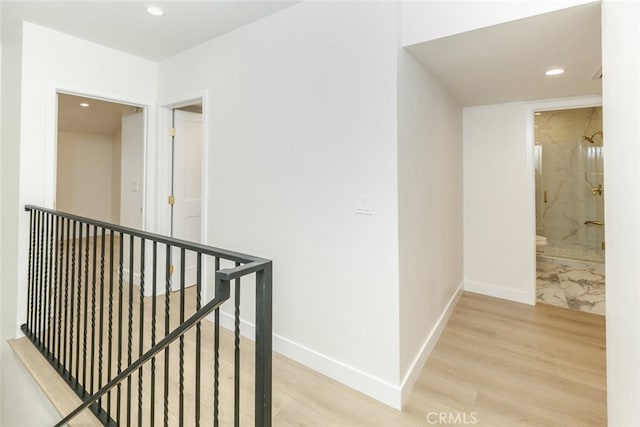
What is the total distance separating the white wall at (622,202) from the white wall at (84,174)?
314 inches

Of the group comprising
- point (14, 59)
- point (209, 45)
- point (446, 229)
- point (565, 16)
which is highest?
point (209, 45)

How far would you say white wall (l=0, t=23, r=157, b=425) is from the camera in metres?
2.59

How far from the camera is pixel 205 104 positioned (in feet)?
9.48

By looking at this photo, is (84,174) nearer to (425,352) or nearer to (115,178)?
(115,178)

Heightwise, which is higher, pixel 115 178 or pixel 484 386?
pixel 115 178

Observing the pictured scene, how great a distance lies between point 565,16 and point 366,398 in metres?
2.35

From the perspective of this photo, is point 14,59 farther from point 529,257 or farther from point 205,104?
point 529,257

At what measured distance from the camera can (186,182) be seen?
3600 millimetres

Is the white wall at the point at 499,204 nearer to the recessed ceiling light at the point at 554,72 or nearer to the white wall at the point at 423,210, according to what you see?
the white wall at the point at 423,210

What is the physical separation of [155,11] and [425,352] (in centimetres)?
321

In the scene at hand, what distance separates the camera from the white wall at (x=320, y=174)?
1.88m

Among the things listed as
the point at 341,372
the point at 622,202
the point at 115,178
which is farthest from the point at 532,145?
the point at 115,178

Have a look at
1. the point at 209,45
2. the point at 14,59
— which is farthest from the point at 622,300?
the point at 14,59

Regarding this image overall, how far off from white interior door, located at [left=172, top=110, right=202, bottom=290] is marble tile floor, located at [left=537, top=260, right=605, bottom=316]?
12.9ft
